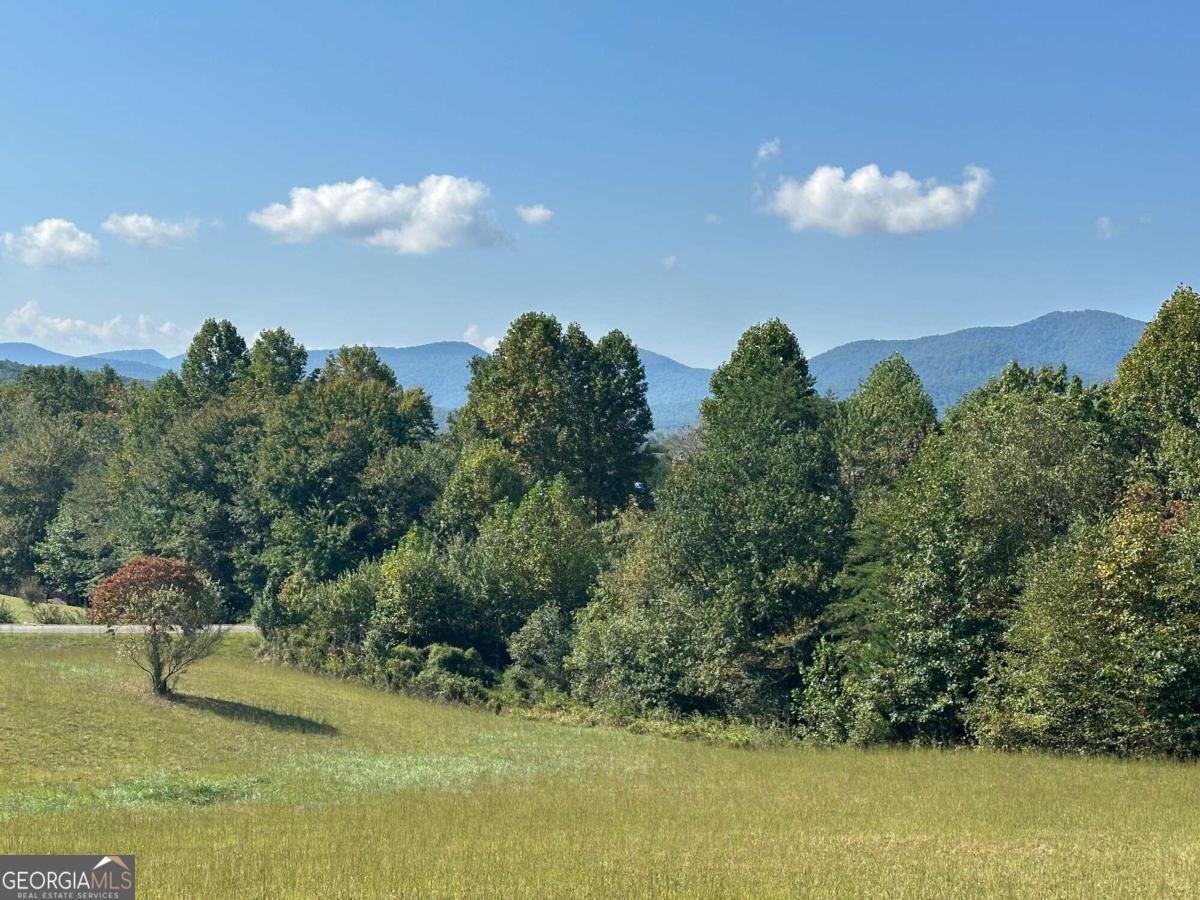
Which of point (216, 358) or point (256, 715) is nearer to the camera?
point (256, 715)

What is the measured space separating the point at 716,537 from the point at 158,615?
24.5m

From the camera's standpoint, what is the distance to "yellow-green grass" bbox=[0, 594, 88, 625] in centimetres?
6094

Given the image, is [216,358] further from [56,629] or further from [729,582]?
[729,582]

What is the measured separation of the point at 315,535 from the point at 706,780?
45.4 m

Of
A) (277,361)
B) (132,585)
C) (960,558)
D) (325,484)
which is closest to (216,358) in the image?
(277,361)

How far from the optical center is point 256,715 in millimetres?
38938

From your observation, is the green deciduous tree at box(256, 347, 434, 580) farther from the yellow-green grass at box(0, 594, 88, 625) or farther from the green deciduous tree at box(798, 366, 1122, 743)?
the green deciduous tree at box(798, 366, 1122, 743)

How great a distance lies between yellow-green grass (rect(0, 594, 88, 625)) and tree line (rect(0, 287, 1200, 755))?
6.98m

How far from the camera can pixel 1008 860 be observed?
60.5 feet

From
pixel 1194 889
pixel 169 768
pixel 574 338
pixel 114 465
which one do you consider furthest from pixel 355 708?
pixel 114 465

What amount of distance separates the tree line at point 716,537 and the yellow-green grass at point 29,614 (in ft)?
22.9

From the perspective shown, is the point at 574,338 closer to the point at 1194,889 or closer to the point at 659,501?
the point at 659,501

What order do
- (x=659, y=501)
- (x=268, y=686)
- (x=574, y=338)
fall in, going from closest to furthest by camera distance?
(x=268, y=686) < (x=659, y=501) < (x=574, y=338)

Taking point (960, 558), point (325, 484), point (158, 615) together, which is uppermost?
point (325, 484)
